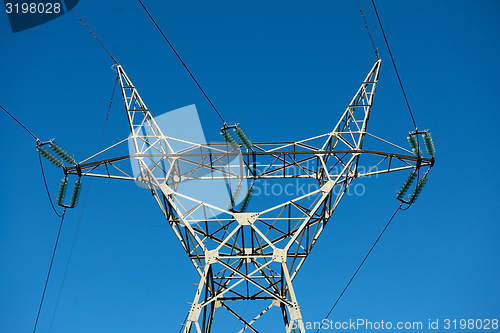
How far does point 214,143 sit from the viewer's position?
22.6m

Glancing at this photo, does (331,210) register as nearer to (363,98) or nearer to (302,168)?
(302,168)

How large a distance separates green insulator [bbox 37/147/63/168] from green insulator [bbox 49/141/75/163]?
24cm

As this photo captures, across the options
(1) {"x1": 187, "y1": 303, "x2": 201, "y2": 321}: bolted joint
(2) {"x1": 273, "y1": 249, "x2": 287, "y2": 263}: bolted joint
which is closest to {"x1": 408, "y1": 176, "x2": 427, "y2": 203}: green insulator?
(2) {"x1": 273, "y1": 249, "x2": 287, "y2": 263}: bolted joint

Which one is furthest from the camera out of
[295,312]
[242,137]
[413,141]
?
[413,141]

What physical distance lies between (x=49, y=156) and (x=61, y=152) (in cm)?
56

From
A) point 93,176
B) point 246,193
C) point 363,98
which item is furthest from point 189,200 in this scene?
point 363,98

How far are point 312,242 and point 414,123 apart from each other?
723 cm

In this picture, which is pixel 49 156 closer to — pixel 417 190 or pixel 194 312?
pixel 194 312

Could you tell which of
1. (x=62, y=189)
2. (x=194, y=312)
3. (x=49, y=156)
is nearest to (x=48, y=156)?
(x=49, y=156)

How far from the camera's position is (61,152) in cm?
2231

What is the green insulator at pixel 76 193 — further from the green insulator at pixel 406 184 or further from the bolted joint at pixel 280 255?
the green insulator at pixel 406 184

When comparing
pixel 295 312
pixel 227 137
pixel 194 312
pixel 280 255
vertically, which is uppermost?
pixel 227 137

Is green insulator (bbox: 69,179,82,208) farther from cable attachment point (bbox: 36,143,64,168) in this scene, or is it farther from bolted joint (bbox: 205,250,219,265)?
bolted joint (bbox: 205,250,219,265)

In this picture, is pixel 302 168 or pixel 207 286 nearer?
pixel 207 286
